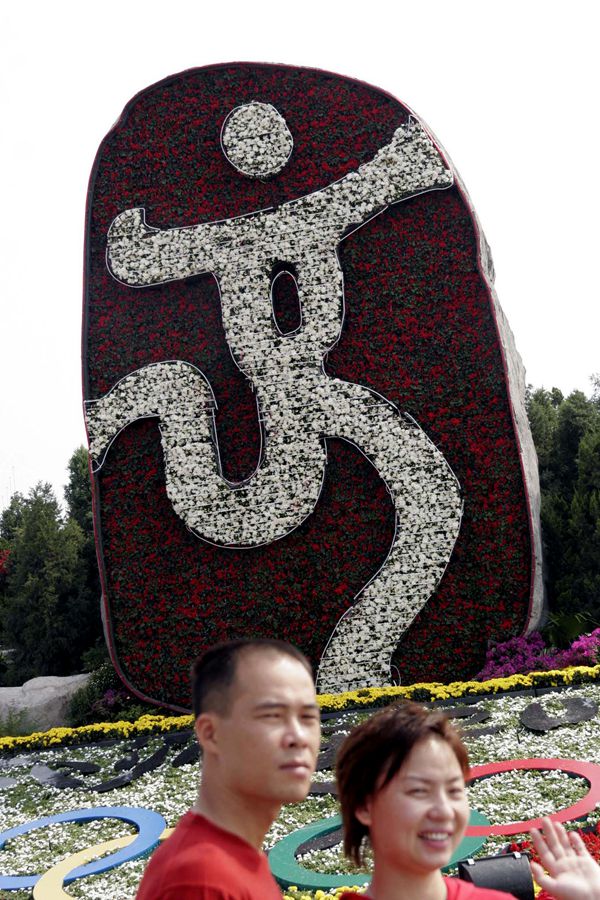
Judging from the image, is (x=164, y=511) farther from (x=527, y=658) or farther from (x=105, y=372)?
(x=527, y=658)

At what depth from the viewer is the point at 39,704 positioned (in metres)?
11.2

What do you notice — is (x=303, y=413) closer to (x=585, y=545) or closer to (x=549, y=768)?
(x=585, y=545)

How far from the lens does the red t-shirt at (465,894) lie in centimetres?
167

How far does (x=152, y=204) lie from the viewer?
10945 millimetres

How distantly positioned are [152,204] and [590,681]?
25.0 feet

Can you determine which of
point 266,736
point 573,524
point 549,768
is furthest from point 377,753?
point 573,524

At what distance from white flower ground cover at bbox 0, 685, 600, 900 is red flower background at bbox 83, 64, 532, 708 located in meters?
1.79

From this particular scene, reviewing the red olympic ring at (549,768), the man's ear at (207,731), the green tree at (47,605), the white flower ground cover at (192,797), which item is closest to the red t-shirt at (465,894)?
the man's ear at (207,731)

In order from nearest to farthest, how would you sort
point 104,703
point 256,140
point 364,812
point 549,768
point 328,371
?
point 364,812, point 549,768, point 328,371, point 256,140, point 104,703

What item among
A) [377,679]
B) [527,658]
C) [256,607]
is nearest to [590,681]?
[527,658]

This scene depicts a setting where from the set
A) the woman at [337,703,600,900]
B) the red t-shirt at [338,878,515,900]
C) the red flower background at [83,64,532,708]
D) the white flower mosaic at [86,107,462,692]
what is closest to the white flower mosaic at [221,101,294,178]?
the red flower background at [83,64,532,708]

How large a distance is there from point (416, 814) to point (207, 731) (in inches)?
17.6

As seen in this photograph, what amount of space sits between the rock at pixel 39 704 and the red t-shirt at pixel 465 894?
10.1 metres

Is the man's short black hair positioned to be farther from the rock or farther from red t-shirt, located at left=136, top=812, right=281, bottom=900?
the rock
